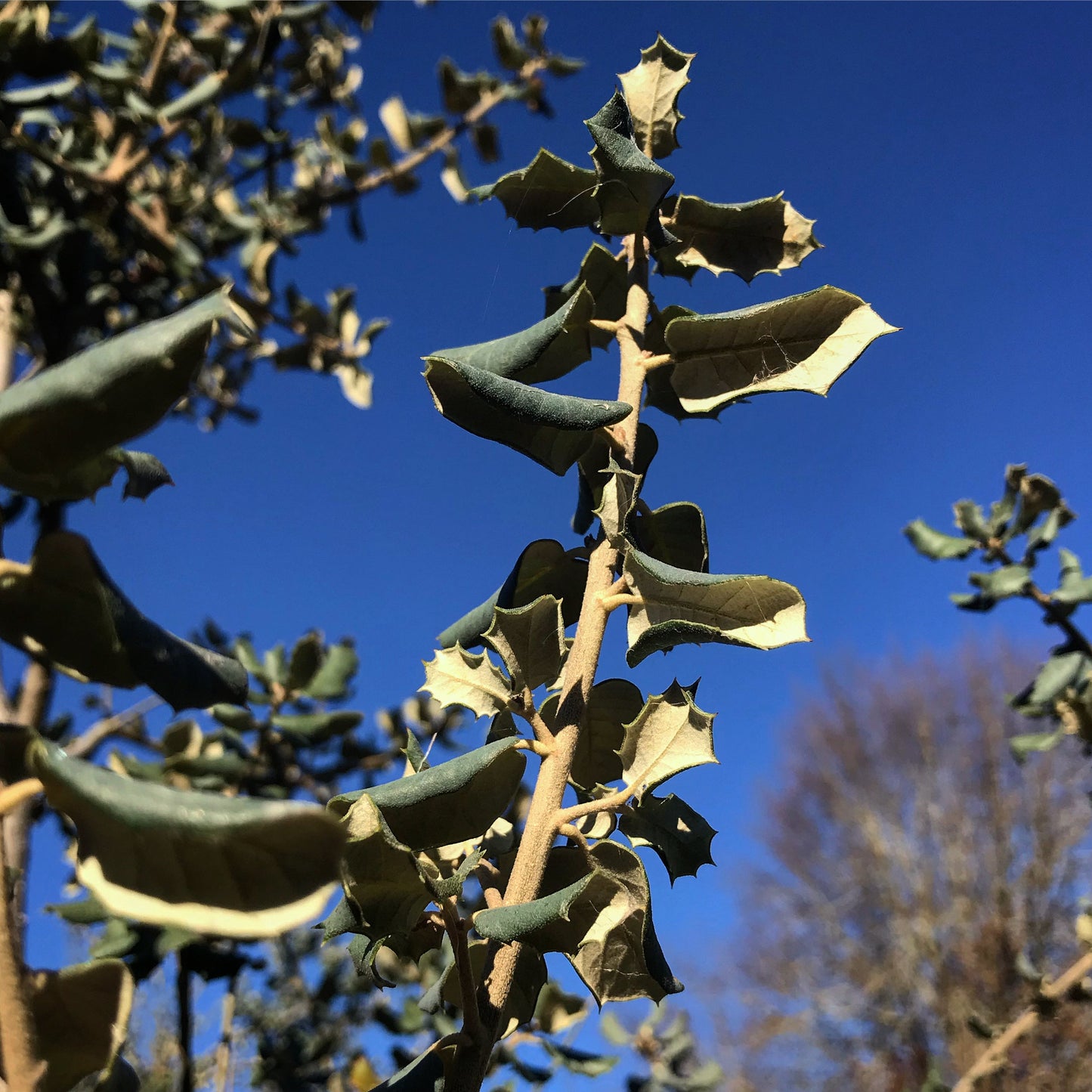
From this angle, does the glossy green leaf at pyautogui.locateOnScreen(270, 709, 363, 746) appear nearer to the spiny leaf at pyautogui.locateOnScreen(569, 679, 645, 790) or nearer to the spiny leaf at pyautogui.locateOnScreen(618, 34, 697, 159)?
the spiny leaf at pyautogui.locateOnScreen(569, 679, 645, 790)

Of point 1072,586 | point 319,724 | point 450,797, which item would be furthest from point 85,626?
point 1072,586

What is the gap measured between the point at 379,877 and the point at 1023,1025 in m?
1.18

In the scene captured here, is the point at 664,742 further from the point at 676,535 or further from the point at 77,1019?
the point at 77,1019

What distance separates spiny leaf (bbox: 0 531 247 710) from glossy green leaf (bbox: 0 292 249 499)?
4 centimetres

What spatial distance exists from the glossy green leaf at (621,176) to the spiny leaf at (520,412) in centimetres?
18

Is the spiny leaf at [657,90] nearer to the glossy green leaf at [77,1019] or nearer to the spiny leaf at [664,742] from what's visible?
the spiny leaf at [664,742]

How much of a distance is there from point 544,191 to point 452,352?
0.67 feet

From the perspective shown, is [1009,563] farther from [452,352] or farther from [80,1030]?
[80,1030]

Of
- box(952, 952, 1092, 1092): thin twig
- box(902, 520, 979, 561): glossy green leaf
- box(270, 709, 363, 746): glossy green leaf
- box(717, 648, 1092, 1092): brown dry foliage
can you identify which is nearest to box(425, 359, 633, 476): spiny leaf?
box(270, 709, 363, 746): glossy green leaf

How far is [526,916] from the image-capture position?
1.56ft

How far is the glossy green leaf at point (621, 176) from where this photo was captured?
0.64 m

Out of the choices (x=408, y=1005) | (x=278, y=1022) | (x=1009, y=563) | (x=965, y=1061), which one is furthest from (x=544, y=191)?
(x=965, y=1061)

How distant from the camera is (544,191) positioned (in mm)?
760

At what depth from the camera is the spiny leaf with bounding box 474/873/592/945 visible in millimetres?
459
